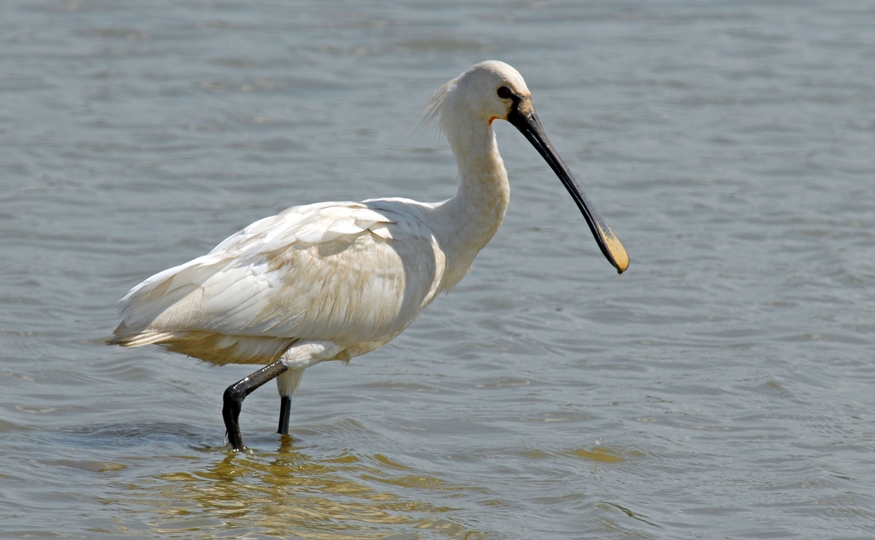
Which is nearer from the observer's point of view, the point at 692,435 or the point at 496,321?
the point at 692,435

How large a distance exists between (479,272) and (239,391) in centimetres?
441

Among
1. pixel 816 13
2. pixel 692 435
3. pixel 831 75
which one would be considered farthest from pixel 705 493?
pixel 816 13

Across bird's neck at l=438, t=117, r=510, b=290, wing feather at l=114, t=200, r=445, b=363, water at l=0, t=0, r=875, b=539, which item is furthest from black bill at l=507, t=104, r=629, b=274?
water at l=0, t=0, r=875, b=539

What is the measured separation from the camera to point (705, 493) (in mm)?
7688

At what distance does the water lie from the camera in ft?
24.8

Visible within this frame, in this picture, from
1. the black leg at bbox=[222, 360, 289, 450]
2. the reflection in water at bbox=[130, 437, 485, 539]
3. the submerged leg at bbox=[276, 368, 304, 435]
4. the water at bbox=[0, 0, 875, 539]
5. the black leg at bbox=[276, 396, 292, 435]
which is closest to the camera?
the reflection in water at bbox=[130, 437, 485, 539]

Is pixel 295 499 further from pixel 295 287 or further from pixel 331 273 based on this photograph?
pixel 331 273

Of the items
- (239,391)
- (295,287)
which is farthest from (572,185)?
(239,391)

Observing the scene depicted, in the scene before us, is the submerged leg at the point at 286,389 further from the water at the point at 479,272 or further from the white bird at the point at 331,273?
the water at the point at 479,272

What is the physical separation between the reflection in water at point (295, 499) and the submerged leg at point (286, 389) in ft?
0.54

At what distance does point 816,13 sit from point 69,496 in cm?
1617

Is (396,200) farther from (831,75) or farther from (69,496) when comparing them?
(831,75)

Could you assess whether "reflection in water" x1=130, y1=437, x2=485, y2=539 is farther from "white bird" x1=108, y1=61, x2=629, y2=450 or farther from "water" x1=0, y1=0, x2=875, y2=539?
"white bird" x1=108, y1=61, x2=629, y2=450

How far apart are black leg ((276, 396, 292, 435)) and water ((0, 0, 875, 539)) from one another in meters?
0.12
